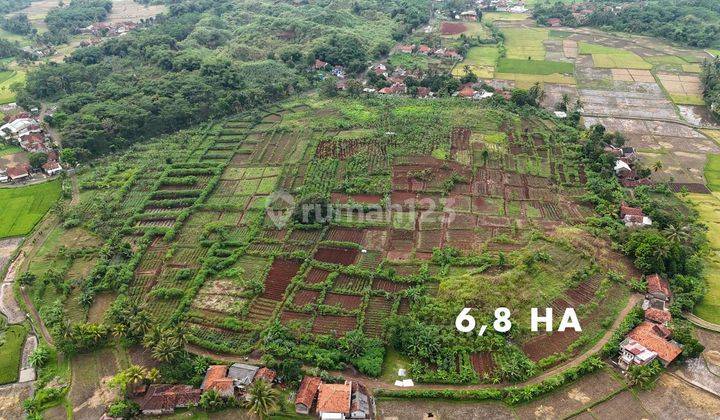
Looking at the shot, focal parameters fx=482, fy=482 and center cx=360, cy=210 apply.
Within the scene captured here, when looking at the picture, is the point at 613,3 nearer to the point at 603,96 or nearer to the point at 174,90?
the point at 603,96

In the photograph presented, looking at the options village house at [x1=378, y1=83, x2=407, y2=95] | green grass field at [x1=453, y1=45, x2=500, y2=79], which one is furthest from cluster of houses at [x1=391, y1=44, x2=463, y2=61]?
village house at [x1=378, y1=83, x2=407, y2=95]

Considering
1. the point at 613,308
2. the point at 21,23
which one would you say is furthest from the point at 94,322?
the point at 21,23

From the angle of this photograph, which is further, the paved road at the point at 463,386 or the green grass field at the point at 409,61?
the green grass field at the point at 409,61

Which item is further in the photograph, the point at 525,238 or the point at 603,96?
the point at 603,96

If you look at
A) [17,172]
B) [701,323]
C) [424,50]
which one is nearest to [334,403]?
[701,323]

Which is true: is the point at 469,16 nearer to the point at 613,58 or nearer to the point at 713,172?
the point at 613,58

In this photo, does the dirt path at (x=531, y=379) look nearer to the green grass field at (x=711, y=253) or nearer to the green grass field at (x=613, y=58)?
the green grass field at (x=711, y=253)

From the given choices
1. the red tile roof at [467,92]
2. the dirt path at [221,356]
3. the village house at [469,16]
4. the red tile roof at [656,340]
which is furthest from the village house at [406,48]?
the dirt path at [221,356]

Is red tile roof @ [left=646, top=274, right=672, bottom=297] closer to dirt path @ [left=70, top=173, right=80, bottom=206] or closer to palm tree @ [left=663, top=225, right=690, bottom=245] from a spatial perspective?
palm tree @ [left=663, top=225, right=690, bottom=245]
